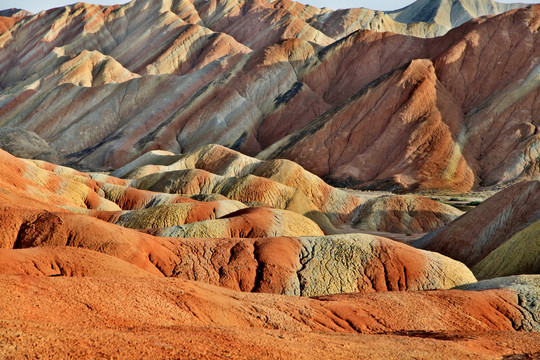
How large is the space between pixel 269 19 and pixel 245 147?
47.6 m

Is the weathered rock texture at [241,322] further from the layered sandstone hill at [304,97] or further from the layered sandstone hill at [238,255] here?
the layered sandstone hill at [304,97]

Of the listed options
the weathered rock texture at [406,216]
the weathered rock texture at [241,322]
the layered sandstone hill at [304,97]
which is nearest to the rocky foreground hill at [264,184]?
the weathered rock texture at [241,322]

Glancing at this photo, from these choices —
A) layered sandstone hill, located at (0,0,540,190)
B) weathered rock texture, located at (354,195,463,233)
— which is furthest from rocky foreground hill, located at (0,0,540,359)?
layered sandstone hill, located at (0,0,540,190)

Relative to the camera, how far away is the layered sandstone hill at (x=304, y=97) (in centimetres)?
6469

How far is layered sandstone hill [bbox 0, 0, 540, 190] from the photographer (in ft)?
212

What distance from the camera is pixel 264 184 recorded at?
147 ft

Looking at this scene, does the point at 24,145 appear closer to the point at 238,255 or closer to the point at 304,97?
the point at 304,97

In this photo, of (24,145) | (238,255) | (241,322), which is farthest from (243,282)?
(24,145)

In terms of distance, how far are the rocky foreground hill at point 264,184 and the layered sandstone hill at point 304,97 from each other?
29cm

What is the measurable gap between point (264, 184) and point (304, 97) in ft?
127

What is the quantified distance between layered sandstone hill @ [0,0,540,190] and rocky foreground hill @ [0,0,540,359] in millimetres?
294

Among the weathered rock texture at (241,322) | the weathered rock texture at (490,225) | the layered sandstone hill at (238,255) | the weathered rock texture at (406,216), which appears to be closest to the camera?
the weathered rock texture at (241,322)

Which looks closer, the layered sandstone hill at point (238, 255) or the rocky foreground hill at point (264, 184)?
the rocky foreground hill at point (264, 184)

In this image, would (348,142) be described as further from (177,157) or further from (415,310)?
(415,310)
